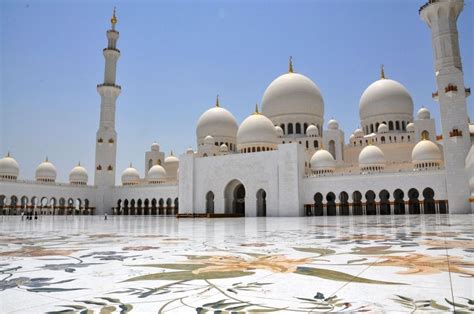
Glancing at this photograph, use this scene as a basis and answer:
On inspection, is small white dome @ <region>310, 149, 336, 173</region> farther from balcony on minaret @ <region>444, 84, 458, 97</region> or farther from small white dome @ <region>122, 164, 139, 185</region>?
small white dome @ <region>122, 164, 139, 185</region>

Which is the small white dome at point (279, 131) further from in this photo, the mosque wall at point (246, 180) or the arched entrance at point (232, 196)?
the arched entrance at point (232, 196)

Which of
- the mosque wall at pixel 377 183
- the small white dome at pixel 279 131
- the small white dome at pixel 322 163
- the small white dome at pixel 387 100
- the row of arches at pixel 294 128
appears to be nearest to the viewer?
the mosque wall at pixel 377 183

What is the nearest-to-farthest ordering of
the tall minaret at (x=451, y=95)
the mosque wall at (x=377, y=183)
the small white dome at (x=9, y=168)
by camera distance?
1. the tall minaret at (x=451, y=95)
2. the mosque wall at (x=377, y=183)
3. the small white dome at (x=9, y=168)

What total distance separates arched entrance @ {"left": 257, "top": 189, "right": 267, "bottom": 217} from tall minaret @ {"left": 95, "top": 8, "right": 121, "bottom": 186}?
15.7 meters

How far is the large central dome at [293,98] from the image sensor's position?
30.5 metres

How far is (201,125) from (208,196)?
9.50 m

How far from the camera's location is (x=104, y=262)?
3504 mm

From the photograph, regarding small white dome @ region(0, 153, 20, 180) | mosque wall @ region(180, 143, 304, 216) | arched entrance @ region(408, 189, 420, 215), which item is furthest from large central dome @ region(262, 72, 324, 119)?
small white dome @ region(0, 153, 20, 180)

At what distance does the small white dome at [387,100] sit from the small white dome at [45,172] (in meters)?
30.0

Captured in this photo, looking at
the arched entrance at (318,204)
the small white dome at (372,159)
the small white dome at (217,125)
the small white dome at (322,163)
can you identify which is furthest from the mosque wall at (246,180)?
the small white dome at (217,125)

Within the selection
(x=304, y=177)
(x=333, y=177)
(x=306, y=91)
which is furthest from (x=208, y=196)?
→ (x=306, y=91)

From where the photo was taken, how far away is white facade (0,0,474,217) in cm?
2033

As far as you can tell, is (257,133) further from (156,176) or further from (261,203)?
(156,176)

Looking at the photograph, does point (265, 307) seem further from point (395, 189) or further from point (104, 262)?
point (395, 189)
